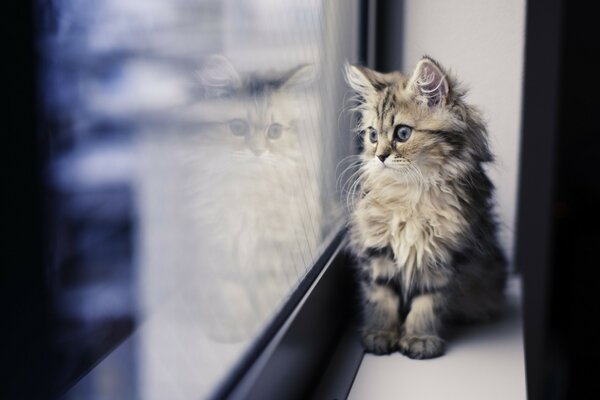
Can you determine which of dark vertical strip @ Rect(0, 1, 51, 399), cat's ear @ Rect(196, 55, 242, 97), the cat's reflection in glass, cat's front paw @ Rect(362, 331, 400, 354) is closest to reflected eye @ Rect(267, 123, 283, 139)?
the cat's reflection in glass

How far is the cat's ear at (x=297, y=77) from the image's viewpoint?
80 cm

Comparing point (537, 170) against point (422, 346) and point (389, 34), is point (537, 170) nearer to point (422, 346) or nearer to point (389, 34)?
point (389, 34)

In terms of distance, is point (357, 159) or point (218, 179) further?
point (357, 159)

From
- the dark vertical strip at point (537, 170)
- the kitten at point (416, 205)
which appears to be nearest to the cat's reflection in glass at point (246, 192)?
the kitten at point (416, 205)

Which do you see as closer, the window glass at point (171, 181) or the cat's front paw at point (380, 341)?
the window glass at point (171, 181)

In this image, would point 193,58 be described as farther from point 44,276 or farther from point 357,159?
point 357,159

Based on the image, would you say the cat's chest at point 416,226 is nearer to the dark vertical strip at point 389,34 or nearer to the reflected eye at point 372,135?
the reflected eye at point 372,135

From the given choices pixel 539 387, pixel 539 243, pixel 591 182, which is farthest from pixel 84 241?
pixel 591 182

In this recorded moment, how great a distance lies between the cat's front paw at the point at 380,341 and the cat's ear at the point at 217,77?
1.60ft

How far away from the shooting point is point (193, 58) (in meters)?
0.53

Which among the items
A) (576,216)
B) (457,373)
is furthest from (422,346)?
(576,216)

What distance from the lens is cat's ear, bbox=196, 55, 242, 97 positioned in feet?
1.84

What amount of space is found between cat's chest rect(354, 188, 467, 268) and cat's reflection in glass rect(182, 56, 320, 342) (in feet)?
0.35

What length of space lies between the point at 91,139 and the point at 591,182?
172 centimetres
